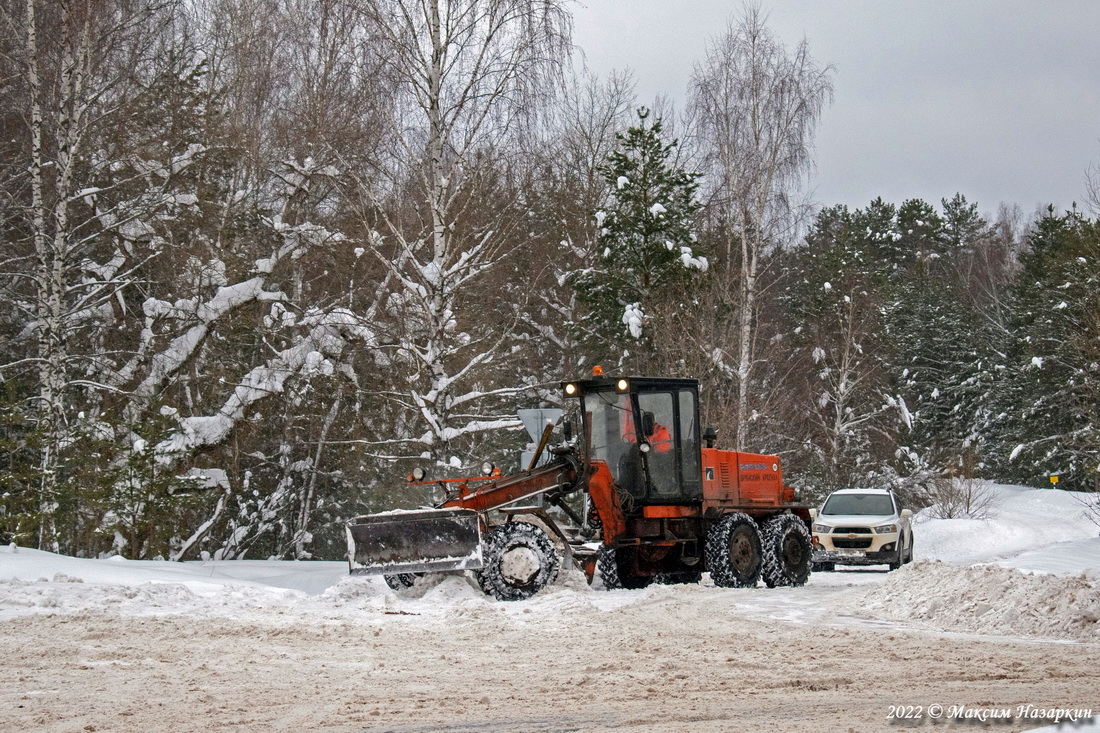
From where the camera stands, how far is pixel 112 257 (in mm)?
22375

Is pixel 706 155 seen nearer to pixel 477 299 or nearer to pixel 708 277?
pixel 708 277

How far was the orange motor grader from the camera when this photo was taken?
1206cm

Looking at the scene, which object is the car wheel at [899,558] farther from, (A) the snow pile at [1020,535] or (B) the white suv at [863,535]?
(A) the snow pile at [1020,535]

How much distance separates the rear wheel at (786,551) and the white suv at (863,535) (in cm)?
409

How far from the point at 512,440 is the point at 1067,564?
19831mm

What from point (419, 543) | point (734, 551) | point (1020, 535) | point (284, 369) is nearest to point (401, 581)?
point (419, 543)

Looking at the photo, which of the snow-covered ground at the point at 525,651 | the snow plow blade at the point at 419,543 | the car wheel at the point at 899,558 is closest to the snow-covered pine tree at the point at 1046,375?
the car wheel at the point at 899,558

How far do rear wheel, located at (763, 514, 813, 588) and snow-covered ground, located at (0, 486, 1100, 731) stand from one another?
0.96 meters

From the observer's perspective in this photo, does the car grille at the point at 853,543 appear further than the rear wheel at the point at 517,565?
Yes

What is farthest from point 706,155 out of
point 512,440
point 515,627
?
point 515,627

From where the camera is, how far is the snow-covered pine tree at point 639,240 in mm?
30188

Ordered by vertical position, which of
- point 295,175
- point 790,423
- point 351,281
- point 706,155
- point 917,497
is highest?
point 706,155

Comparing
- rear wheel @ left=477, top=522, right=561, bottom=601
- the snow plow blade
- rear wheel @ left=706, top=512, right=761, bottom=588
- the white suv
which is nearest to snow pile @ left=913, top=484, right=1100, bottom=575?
the white suv

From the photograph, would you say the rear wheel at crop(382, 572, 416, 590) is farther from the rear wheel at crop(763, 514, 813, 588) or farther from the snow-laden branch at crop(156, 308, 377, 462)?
the snow-laden branch at crop(156, 308, 377, 462)
